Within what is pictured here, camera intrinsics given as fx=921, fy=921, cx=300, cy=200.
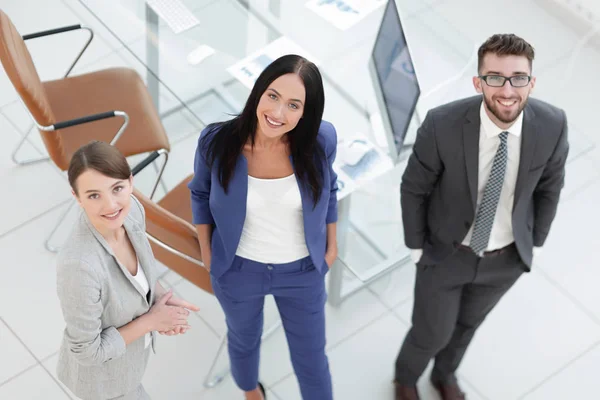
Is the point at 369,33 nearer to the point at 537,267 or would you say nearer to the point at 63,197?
the point at 537,267

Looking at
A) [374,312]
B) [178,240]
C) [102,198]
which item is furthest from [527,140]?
[374,312]

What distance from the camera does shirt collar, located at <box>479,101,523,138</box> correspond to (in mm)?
2760

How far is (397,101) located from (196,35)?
0.93 m

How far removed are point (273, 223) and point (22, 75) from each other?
1.16 metres

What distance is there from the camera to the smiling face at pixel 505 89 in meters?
2.64

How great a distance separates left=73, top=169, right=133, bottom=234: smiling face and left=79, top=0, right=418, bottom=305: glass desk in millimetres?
1189

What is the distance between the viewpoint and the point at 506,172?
2842 mm

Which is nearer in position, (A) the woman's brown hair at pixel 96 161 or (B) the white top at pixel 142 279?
(A) the woman's brown hair at pixel 96 161

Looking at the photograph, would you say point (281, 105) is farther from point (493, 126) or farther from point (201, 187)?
point (493, 126)

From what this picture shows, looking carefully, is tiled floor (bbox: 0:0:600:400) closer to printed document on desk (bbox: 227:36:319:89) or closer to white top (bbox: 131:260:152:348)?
printed document on desk (bbox: 227:36:319:89)

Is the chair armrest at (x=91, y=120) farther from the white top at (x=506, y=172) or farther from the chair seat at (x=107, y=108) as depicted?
the white top at (x=506, y=172)

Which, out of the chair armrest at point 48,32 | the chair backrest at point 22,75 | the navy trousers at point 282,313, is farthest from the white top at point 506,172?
the chair armrest at point 48,32

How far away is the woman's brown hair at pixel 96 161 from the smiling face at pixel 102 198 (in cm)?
1

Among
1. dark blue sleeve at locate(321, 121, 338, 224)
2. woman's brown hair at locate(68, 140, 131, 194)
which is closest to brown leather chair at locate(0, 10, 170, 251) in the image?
dark blue sleeve at locate(321, 121, 338, 224)
